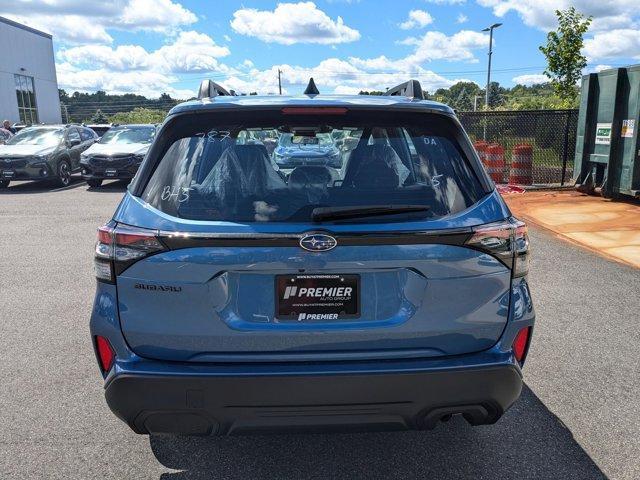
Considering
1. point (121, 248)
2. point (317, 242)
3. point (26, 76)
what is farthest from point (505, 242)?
point (26, 76)

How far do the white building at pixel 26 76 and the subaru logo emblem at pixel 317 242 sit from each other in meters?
44.9

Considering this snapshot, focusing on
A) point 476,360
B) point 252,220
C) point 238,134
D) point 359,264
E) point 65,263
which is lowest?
point 65,263

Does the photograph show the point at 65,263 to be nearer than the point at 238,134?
No

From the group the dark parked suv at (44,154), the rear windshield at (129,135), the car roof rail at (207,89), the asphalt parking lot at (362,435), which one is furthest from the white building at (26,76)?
the car roof rail at (207,89)

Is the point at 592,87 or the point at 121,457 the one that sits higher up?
the point at 592,87

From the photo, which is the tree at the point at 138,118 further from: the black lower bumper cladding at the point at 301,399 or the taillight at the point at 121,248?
the black lower bumper cladding at the point at 301,399

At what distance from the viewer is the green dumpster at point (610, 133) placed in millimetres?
11477

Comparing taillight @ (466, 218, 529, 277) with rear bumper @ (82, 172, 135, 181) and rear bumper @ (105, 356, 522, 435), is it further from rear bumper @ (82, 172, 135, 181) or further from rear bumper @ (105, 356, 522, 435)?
rear bumper @ (82, 172, 135, 181)

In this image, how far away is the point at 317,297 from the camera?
8.03ft

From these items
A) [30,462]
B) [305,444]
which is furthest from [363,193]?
[30,462]

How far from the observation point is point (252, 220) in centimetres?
247

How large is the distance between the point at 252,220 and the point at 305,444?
1451mm

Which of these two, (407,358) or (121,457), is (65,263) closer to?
(121,457)

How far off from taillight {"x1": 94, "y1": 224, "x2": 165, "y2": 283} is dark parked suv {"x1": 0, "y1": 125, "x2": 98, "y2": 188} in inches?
612
